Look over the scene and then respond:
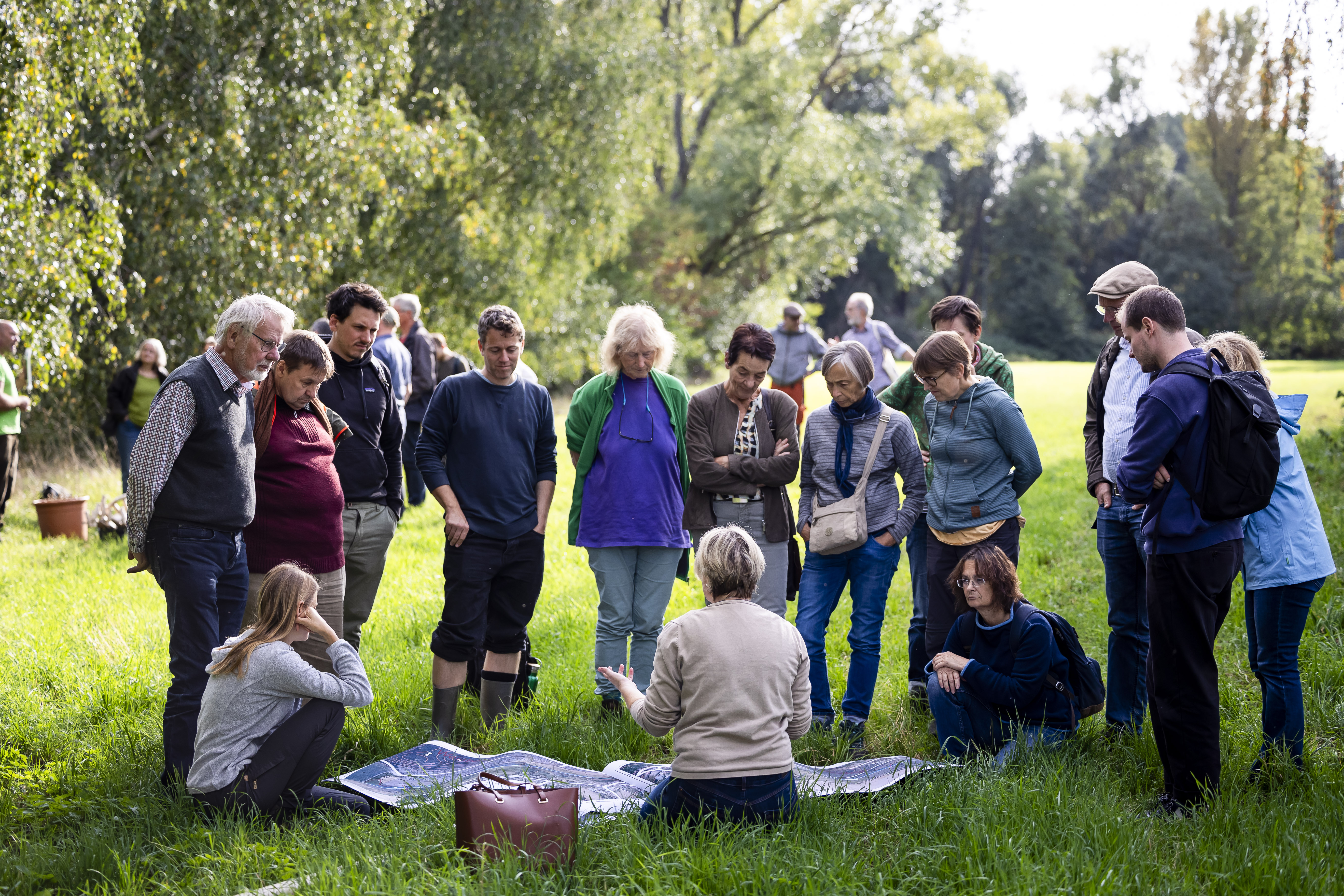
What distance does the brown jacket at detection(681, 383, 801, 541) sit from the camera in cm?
531

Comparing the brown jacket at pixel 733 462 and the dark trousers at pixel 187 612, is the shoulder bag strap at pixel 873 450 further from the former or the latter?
the dark trousers at pixel 187 612

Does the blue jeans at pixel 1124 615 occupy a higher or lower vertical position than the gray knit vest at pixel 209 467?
lower

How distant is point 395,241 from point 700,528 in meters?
13.9

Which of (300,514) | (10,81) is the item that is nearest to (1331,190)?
(300,514)

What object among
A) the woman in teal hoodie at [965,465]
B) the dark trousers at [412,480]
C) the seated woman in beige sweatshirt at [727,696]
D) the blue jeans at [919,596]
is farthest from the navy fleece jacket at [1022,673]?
the dark trousers at [412,480]

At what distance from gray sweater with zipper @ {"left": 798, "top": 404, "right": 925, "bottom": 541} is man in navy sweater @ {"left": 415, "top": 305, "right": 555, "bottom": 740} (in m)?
1.40

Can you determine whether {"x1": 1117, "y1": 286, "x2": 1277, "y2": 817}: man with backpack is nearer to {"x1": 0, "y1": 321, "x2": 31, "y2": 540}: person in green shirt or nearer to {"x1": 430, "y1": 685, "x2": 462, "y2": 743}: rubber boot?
{"x1": 430, "y1": 685, "x2": 462, "y2": 743}: rubber boot

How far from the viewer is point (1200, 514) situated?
4.02 m

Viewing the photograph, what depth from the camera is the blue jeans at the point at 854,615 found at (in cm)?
526

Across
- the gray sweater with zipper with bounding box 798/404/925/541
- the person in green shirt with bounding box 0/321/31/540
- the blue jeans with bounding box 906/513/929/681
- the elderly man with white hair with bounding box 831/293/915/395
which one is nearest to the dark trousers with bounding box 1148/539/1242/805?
the gray sweater with zipper with bounding box 798/404/925/541

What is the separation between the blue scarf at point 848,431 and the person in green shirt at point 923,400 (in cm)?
30

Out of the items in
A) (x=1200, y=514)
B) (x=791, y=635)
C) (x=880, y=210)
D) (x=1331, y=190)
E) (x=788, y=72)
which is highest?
(x=788, y=72)

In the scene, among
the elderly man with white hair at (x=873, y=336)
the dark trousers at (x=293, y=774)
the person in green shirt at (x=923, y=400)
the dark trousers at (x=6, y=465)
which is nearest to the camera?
the dark trousers at (x=293, y=774)

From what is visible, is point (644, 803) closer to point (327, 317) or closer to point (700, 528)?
point (700, 528)
